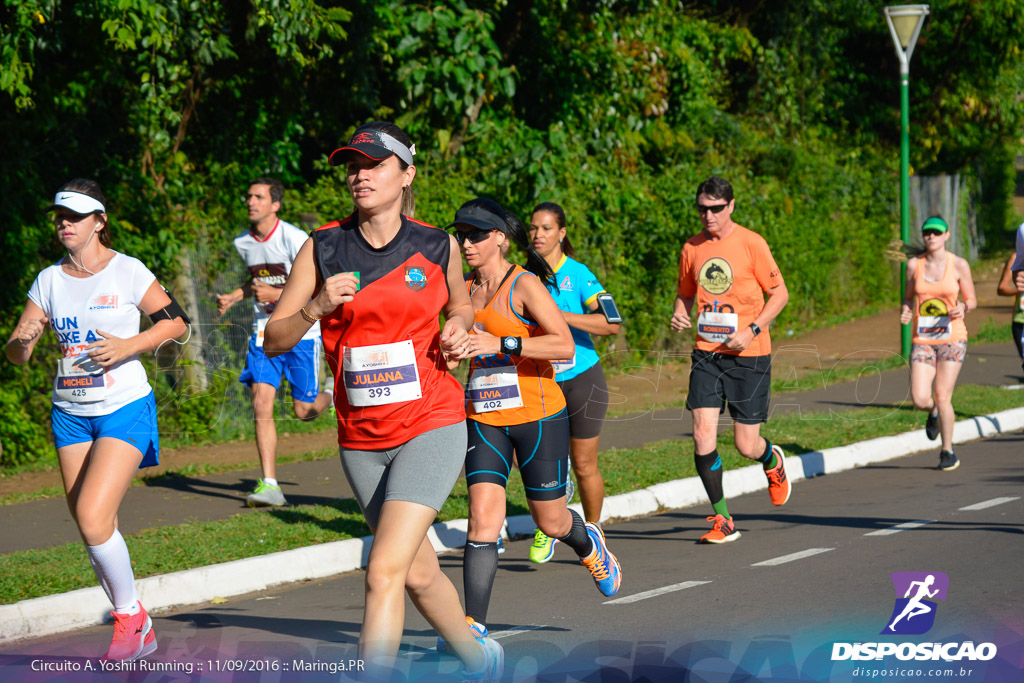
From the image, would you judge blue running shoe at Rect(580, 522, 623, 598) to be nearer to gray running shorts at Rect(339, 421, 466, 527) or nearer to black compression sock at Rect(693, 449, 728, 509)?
gray running shorts at Rect(339, 421, 466, 527)

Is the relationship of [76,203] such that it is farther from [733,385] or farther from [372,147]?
[733,385]

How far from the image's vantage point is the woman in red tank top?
4.07 metres

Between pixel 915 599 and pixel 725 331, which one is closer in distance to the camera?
pixel 915 599

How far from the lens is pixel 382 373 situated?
13.4 ft

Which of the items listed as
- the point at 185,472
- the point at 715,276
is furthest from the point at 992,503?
the point at 185,472

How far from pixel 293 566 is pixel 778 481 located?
10.4ft

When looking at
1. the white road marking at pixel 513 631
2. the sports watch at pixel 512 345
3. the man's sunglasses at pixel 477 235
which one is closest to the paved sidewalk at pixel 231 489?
the white road marking at pixel 513 631

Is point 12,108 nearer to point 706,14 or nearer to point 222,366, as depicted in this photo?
point 222,366

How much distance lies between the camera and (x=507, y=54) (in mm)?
15188

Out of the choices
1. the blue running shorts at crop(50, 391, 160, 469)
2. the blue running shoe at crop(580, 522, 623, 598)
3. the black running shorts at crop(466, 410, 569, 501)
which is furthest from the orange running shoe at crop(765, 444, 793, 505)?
the blue running shorts at crop(50, 391, 160, 469)

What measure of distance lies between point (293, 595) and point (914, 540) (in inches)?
140

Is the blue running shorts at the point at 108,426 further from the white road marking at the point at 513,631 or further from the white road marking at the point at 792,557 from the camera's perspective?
the white road marking at the point at 792,557

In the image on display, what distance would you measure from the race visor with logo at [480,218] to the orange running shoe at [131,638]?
2.15m

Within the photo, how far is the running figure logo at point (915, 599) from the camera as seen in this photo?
519 centimetres
